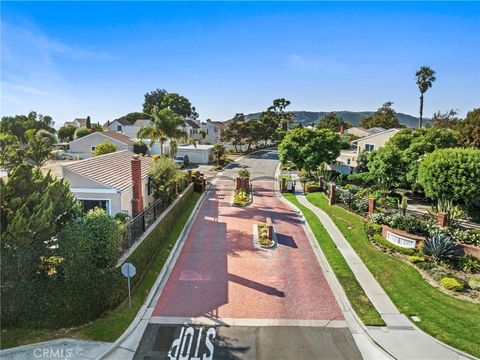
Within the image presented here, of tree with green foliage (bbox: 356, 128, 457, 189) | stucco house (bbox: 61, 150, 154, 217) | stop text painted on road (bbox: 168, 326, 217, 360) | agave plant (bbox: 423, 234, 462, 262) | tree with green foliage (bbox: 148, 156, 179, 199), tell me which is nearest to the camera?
stop text painted on road (bbox: 168, 326, 217, 360)

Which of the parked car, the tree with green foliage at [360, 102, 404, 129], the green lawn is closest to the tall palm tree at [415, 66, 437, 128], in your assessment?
the tree with green foliage at [360, 102, 404, 129]

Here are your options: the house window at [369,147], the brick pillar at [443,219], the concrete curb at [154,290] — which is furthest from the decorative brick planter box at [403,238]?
the house window at [369,147]

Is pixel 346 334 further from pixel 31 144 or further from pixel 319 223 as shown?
pixel 31 144

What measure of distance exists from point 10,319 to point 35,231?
3438 mm

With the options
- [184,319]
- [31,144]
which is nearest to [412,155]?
[184,319]

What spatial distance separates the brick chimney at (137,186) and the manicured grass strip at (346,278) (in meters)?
12.2

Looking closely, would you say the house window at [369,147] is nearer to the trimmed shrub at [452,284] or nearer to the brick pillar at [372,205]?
the brick pillar at [372,205]

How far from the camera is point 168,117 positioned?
136ft

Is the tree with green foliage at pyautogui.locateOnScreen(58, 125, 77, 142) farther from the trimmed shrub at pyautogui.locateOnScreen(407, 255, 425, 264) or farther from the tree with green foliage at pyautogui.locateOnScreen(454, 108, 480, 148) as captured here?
the trimmed shrub at pyautogui.locateOnScreen(407, 255, 425, 264)

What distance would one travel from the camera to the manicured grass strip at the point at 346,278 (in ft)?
45.6

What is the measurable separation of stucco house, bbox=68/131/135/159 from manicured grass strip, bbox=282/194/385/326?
40.2 meters

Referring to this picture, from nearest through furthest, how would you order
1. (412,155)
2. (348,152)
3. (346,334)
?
1. (346,334)
2. (412,155)
3. (348,152)

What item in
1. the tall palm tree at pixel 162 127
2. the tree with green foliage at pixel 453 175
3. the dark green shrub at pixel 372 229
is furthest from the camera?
the tall palm tree at pixel 162 127

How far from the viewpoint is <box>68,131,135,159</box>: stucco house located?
56919mm
